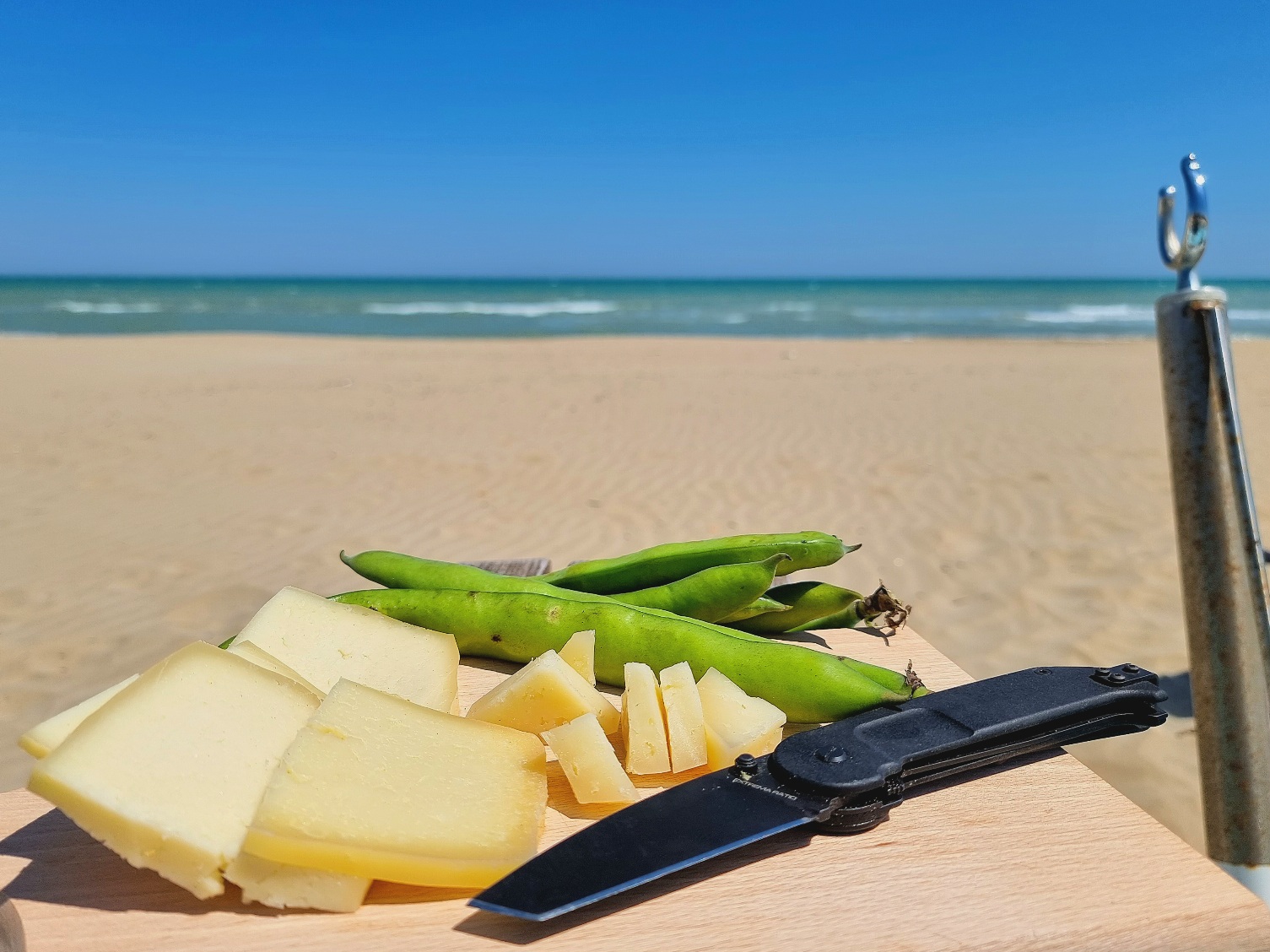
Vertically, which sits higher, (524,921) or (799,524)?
(524,921)

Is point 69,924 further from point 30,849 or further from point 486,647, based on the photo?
point 486,647

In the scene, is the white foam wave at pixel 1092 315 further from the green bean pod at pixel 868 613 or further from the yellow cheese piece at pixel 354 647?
the yellow cheese piece at pixel 354 647

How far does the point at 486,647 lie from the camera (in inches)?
79.0

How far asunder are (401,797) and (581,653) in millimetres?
554

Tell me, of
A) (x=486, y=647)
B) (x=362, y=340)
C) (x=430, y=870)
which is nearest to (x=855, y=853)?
(x=430, y=870)

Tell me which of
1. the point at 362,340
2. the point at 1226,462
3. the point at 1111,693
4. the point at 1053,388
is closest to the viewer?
the point at 1111,693

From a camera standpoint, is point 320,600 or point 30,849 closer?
point 30,849

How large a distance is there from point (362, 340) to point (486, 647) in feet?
76.5

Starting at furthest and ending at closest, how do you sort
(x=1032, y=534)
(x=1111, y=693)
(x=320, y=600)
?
1. (x=1032, y=534)
2. (x=320, y=600)
3. (x=1111, y=693)

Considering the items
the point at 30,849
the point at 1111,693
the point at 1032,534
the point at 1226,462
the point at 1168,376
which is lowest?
the point at 1032,534

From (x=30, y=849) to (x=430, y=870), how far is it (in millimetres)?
664

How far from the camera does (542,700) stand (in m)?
1.51

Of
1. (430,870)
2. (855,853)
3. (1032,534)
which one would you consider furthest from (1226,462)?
(1032,534)

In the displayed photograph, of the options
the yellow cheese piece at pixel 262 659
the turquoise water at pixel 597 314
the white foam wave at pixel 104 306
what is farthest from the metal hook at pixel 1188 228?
the white foam wave at pixel 104 306
